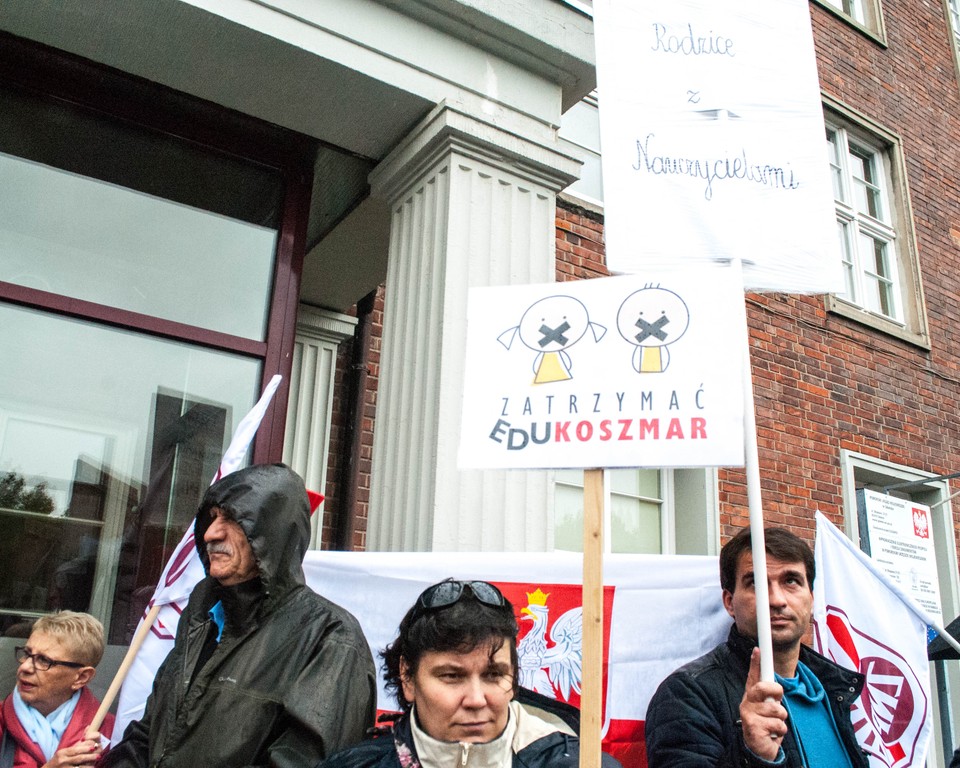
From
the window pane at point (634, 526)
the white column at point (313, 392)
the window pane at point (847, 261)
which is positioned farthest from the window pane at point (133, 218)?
the window pane at point (847, 261)

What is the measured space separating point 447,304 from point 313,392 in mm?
2297

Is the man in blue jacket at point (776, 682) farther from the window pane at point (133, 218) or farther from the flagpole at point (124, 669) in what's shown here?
the window pane at point (133, 218)

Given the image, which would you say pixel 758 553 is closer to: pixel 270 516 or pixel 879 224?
pixel 270 516

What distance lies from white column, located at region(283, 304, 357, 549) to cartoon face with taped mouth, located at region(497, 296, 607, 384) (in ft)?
11.0

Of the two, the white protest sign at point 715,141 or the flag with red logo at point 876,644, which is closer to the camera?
the white protest sign at point 715,141

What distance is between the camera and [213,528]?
2502 mm

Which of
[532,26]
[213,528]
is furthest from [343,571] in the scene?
[532,26]

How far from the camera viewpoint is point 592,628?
2064 millimetres

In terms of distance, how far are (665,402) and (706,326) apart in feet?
0.74

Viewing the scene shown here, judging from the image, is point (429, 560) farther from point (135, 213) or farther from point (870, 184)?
point (870, 184)

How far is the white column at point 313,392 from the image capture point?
18.3 ft

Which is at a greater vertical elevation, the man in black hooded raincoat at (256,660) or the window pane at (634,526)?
the window pane at (634,526)

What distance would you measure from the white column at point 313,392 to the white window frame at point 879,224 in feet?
18.1

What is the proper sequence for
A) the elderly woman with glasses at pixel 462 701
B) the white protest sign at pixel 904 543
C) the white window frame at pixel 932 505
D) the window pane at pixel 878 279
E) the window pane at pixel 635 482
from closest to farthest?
the elderly woman with glasses at pixel 462 701
the window pane at pixel 635 482
the white protest sign at pixel 904 543
the white window frame at pixel 932 505
the window pane at pixel 878 279
